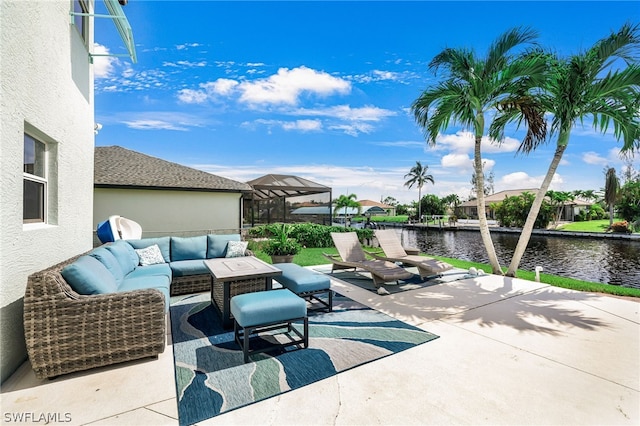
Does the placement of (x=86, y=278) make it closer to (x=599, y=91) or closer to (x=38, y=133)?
(x=38, y=133)

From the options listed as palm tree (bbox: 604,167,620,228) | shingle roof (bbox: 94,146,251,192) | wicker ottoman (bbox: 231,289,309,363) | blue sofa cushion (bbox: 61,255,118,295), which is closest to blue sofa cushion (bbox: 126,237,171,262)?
blue sofa cushion (bbox: 61,255,118,295)

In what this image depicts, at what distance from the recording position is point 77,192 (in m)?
4.91

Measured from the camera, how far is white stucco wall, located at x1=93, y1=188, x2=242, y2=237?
1055cm

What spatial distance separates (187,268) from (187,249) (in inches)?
36.9

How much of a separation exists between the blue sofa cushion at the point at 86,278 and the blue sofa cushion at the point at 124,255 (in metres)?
1.19

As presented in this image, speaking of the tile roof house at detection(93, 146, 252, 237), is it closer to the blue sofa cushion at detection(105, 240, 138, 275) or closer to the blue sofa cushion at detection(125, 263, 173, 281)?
the blue sofa cushion at detection(105, 240, 138, 275)

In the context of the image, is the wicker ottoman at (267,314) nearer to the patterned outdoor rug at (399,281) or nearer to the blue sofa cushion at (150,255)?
the patterned outdoor rug at (399,281)

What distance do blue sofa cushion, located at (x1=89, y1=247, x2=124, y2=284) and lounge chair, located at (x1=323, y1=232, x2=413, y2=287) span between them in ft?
14.6

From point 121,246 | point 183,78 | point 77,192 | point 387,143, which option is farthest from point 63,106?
point 387,143

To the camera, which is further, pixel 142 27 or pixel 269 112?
pixel 269 112

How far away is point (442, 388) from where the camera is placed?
259 centimetres

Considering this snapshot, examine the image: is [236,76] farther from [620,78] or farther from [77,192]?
[620,78]

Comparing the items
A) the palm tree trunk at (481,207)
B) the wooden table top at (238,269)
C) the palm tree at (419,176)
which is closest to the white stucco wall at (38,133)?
the wooden table top at (238,269)

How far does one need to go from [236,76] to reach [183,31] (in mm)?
2598
